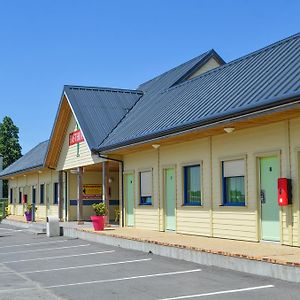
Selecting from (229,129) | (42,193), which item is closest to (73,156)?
(42,193)

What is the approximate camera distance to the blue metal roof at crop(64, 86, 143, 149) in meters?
23.4

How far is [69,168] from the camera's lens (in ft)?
89.8

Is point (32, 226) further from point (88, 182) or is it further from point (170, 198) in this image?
point (170, 198)

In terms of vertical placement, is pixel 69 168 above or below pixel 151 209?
above

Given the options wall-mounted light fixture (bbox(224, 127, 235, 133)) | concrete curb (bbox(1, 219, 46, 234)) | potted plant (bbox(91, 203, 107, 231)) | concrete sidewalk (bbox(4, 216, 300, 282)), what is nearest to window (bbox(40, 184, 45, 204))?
concrete curb (bbox(1, 219, 46, 234))

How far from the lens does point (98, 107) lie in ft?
82.8

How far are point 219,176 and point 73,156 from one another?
481 inches

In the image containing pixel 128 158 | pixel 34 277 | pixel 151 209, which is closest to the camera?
pixel 34 277

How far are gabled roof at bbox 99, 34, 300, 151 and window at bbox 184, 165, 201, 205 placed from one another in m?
1.60

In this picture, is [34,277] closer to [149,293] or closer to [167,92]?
[149,293]

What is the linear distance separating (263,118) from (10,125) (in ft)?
205

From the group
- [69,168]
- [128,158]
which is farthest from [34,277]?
[69,168]

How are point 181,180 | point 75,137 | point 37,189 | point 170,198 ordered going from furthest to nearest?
point 37,189 < point 75,137 < point 170,198 < point 181,180

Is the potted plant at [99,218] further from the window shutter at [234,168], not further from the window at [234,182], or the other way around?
the window shutter at [234,168]
